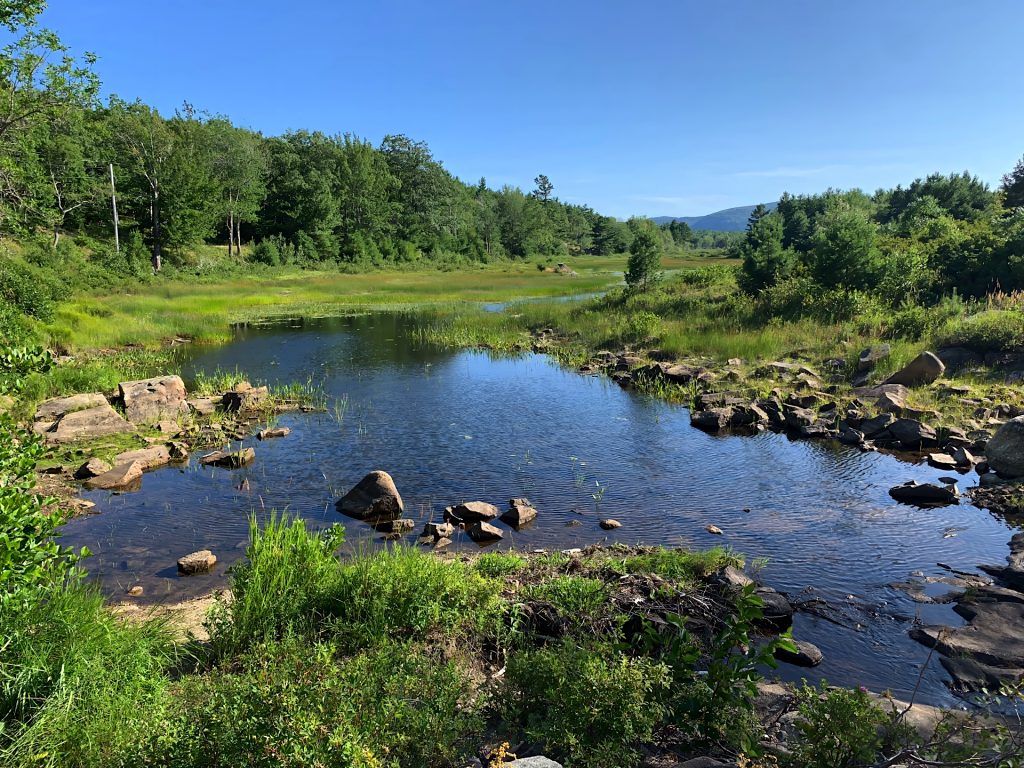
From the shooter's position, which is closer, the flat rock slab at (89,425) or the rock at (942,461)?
the rock at (942,461)

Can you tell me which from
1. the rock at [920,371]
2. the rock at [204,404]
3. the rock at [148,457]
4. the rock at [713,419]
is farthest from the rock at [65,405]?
the rock at [920,371]

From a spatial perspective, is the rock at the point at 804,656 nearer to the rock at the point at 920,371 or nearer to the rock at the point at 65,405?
the rock at the point at 920,371

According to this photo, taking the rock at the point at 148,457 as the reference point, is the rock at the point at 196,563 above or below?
below

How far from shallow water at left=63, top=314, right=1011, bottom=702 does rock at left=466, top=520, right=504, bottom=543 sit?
391 mm

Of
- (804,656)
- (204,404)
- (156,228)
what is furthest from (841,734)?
(156,228)

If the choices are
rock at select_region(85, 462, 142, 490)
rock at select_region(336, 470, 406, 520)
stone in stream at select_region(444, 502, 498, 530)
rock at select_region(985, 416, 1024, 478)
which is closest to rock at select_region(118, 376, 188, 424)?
rock at select_region(85, 462, 142, 490)

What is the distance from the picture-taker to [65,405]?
1902 cm

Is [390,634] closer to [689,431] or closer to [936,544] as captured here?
[936,544]

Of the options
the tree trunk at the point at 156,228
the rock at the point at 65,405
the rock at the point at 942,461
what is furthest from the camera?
the tree trunk at the point at 156,228

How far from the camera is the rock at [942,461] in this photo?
15.8 m

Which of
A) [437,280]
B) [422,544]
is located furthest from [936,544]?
[437,280]

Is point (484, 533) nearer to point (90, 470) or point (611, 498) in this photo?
point (611, 498)

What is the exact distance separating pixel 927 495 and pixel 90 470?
2053 cm

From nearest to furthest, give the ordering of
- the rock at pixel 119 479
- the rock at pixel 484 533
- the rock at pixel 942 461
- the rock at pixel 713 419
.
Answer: the rock at pixel 484 533, the rock at pixel 119 479, the rock at pixel 942 461, the rock at pixel 713 419
